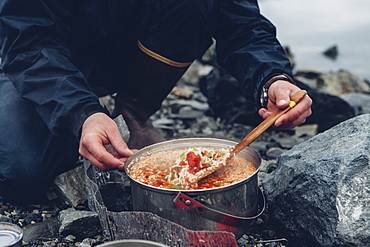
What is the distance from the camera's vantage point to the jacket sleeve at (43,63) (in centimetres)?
254

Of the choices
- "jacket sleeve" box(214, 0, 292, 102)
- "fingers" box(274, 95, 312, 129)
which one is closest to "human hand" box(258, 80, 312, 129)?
"fingers" box(274, 95, 312, 129)

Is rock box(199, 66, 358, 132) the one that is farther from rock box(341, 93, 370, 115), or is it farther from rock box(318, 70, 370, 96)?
rock box(318, 70, 370, 96)

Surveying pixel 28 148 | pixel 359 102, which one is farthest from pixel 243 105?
pixel 28 148

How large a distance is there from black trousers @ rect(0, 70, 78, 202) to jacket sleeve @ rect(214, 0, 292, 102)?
1.25m

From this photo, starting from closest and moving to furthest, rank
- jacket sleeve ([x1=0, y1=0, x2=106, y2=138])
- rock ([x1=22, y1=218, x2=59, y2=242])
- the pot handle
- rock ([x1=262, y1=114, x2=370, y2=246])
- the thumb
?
1. the pot handle
2. rock ([x1=262, y1=114, x2=370, y2=246])
3. the thumb
4. jacket sleeve ([x1=0, y1=0, x2=106, y2=138])
5. rock ([x1=22, y1=218, x2=59, y2=242])

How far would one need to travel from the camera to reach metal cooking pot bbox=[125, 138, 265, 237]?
2.07 m

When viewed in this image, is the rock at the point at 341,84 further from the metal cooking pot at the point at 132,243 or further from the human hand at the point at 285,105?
the metal cooking pot at the point at 132,243

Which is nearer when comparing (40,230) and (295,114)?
(295,114)

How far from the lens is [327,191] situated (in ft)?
7.53

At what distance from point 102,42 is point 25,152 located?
0.90 metres

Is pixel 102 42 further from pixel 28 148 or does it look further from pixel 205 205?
pixel 205 205

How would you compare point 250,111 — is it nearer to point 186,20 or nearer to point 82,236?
point 186,20

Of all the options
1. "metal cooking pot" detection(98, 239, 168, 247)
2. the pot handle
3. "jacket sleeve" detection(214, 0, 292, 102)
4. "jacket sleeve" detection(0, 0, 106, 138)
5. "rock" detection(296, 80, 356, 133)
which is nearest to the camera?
"metal cooking pot" detection(98, 239, 168, 247)

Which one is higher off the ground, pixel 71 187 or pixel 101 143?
pixel 101 143
